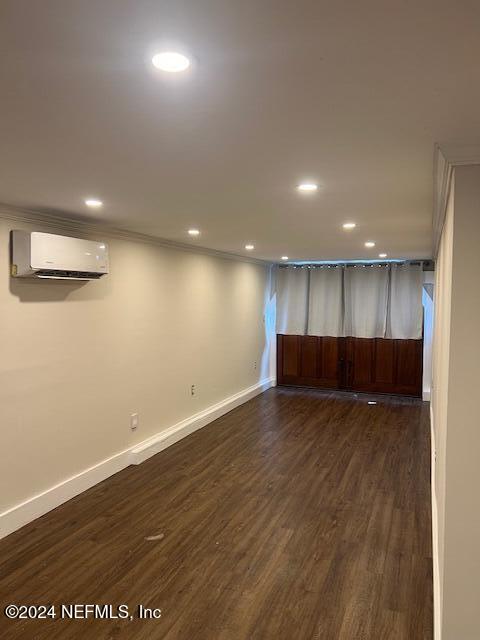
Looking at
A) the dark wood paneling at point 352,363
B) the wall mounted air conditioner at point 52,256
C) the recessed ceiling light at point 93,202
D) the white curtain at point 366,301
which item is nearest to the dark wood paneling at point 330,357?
the dark wood paneling at point 352,363

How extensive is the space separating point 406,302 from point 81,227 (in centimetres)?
535

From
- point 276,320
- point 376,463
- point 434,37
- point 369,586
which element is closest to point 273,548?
point 369,586

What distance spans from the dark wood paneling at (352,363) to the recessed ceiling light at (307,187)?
559cm

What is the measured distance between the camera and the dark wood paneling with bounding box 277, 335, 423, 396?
7582mm

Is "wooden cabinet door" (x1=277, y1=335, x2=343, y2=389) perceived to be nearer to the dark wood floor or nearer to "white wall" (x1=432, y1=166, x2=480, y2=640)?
the dark wood floor

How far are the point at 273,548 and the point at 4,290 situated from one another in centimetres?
251

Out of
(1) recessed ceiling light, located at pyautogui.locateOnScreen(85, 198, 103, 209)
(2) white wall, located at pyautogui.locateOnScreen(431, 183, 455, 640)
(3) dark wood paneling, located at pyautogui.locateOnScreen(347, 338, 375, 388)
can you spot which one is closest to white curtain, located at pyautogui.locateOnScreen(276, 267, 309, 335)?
(3) dark wood paneling, located at pyautogui.locateOnScreen(347, 338, 375, 388)

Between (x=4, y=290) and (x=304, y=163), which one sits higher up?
(x=304, y=163)

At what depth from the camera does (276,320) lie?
8.31 meters

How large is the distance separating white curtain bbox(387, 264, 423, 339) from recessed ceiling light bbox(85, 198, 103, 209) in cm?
552

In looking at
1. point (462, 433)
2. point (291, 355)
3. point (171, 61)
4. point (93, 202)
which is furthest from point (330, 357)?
point (171, 61)

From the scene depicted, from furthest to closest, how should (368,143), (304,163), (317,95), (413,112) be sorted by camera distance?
(304,163) < (368,143) < (413,112) < (317,95)

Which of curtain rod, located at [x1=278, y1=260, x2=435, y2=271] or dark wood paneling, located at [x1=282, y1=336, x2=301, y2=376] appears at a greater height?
curtain rod, located at [x1=278, y1=260, x2=435, y2=271]

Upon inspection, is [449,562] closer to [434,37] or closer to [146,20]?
[434,37]
